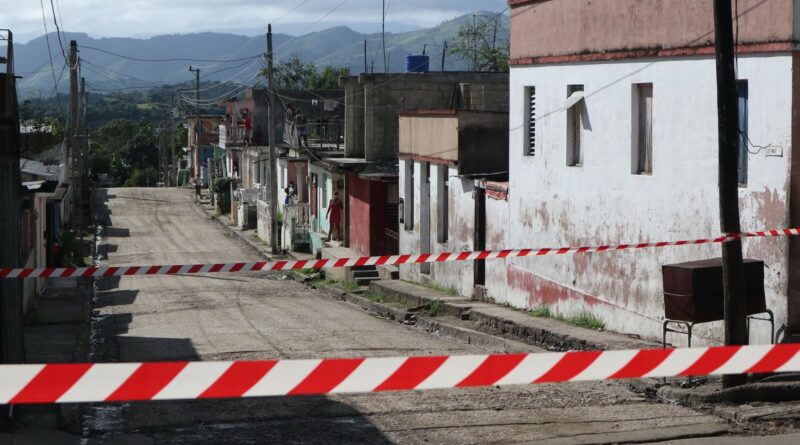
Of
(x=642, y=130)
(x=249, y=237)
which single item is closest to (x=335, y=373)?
(x=642, y=130)

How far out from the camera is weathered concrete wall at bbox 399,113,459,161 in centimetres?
2530

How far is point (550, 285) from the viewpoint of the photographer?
19.7 metres

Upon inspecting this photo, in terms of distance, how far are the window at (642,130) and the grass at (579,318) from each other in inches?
93.8

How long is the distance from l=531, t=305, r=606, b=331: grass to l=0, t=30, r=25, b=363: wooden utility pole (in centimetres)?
932

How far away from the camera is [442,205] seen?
1048 inches

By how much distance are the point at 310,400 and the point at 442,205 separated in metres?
15.4

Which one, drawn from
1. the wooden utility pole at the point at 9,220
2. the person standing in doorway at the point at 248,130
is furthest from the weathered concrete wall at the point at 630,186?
the person standing in doorway at the point at 248,130

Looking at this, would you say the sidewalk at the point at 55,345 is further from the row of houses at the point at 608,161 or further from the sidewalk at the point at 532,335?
the row of houses at the point at 608,161

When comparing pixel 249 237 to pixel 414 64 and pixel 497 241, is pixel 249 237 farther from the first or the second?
pixel 497 241

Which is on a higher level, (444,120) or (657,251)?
(444,120)

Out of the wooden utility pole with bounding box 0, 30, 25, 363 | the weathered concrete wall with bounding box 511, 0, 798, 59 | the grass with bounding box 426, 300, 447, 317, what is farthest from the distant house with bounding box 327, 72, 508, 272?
the wooden utility pole with bounding box 0, 30, 25, 363

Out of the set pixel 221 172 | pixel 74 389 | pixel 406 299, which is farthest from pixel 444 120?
pixel 221 172

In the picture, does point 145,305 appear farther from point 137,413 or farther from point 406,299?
point 137,413

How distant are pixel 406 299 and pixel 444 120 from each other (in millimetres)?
4170
